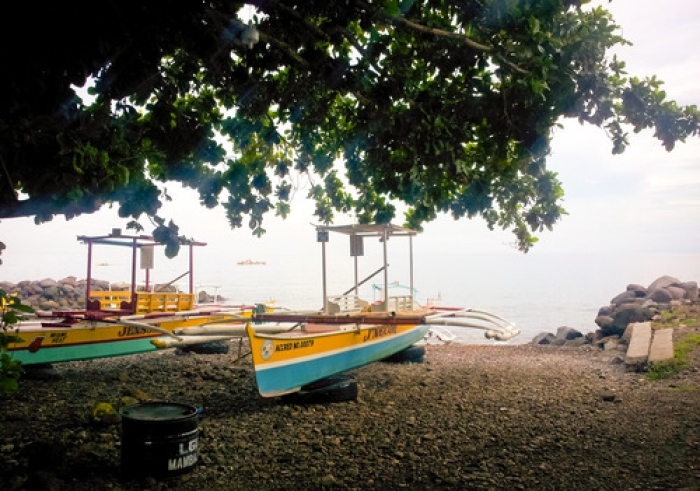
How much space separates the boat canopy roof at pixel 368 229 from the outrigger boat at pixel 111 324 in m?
2.59

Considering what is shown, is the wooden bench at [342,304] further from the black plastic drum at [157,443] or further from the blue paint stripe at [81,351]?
the black plastic drum at [157,443]

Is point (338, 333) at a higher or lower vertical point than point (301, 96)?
lower

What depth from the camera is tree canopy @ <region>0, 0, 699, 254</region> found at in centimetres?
503

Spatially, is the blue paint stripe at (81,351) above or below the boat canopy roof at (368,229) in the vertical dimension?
below

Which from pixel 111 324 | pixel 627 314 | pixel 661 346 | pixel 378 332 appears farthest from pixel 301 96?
pixel 627 314

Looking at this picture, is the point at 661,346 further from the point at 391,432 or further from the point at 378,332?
the point at 391,432

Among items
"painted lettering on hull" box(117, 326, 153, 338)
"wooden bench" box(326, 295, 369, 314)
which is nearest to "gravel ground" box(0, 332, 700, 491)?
"painted lettering on hull" box(117, 326, 153, 338)

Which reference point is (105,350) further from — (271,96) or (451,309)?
(451,309)

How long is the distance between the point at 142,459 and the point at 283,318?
5553mm

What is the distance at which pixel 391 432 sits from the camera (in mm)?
7773

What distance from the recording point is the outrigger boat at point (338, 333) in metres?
8.90

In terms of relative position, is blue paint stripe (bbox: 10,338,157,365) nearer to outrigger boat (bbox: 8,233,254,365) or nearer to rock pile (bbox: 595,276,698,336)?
outrigger boat (bbox: 8,233,254,365)

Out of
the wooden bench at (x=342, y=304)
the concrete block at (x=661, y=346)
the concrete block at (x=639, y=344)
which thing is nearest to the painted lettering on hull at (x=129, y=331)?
the wooden bench at (x=342, y=304)

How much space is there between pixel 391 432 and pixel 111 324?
7177 mm
